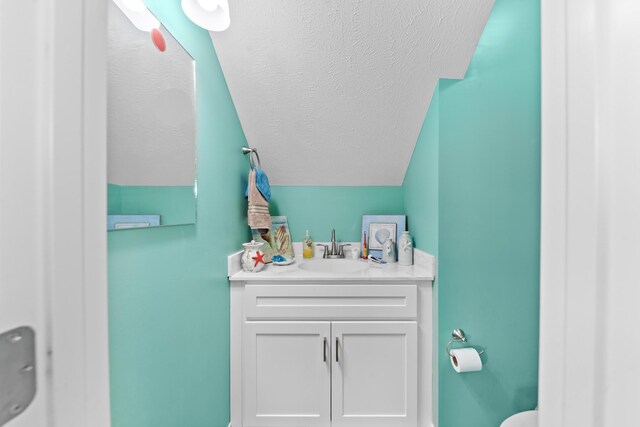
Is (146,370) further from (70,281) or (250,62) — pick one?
(250,62)

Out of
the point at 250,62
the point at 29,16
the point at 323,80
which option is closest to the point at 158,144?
the point at 29,16

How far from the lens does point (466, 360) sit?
1.11 m

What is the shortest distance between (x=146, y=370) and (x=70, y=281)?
65cm

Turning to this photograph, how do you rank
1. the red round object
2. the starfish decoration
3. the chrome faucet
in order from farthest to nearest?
the chrome faucet, the starfish decoration, the red round object

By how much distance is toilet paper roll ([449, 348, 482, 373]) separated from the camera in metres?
1.10

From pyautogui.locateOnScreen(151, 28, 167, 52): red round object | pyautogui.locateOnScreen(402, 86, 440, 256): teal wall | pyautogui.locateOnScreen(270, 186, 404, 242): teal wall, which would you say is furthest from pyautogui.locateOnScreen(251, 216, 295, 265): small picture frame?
pyautogui.locateOnScreen(151, 28, 167, 52): red round object

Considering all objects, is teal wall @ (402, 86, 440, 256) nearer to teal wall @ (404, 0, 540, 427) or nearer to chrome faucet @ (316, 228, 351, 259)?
teal wall @ (404, 0, 540, 427)

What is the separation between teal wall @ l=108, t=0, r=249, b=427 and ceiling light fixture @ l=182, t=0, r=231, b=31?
0.05 metres

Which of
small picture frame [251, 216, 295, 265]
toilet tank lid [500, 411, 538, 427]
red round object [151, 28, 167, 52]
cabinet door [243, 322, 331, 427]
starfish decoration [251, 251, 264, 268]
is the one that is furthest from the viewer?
small picture frame [251, 216, 295, 265]

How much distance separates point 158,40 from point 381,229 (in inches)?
58.3

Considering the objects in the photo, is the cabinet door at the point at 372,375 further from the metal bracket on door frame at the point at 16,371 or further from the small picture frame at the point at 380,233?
the metal bracket on door frame at the point at 16,371

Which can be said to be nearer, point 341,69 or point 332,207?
point 341,69

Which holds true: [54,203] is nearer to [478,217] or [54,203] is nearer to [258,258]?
[258,258]

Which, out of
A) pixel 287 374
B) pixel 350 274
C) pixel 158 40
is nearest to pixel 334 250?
pixel 350 274
